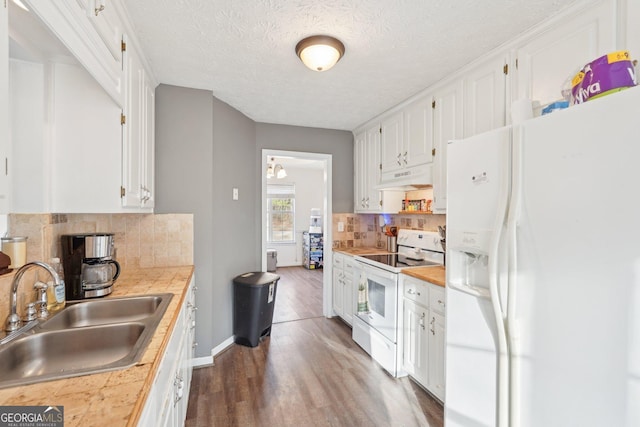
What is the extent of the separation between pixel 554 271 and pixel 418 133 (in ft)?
6.16

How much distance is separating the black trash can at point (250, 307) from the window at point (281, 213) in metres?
4.12

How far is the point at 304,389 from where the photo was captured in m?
2.21

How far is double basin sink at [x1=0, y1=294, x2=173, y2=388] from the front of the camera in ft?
3.27

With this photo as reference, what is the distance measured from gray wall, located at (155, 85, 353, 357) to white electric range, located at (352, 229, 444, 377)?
132 centimetres

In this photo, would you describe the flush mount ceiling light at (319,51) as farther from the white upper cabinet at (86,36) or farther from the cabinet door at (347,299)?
the cabinet door at (347,299)

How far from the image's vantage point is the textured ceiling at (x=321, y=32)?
1.50 m

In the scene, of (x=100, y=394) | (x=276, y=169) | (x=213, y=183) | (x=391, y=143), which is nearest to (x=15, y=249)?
(x=100, y=394)

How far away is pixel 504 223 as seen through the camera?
3.68ft

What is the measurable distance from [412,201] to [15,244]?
9.72 ft

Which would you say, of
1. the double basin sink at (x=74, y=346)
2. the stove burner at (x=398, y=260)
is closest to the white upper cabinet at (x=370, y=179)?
the stove burner at (x=398, y=260)

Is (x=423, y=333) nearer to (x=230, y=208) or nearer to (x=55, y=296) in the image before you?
(x=230, y=208)

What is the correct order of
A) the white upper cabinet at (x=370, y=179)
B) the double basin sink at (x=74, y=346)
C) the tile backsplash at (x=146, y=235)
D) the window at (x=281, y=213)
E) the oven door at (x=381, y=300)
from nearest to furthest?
the double basin sink at (x=74, y=346), the tile backsplash at (x=146, y=235), the oven door at (x=381, y=300), the white upper cabinet at (x=370, y=179), the window at (x=281, y=213)

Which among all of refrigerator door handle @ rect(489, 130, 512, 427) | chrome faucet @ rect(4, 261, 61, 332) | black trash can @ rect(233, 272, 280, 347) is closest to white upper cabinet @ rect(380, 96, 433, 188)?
refrigerator door handle @ rect(489, 130, 512, 427)

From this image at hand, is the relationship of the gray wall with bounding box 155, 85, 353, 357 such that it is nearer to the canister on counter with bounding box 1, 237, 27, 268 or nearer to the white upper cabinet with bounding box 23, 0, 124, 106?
the white upper cabinet with bounding box 23, 0, 124, 106
